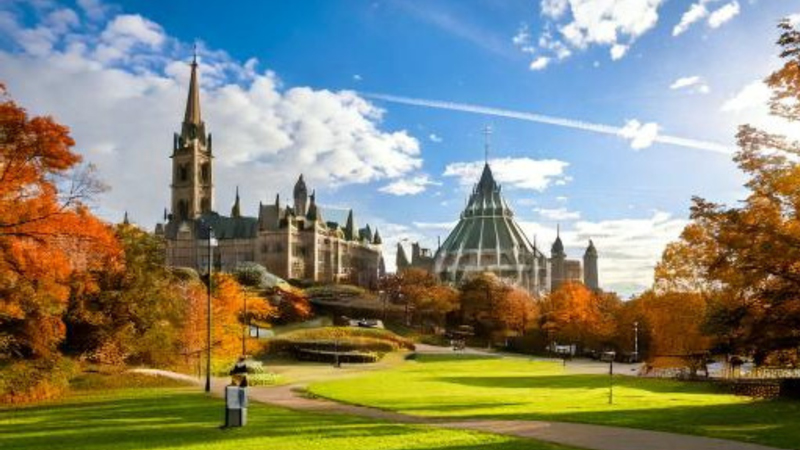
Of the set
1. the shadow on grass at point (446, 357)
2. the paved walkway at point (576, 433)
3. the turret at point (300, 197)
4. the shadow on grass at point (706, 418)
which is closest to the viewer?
the paved walkway at point (576, 433)

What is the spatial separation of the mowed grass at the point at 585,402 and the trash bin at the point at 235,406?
6663 millimetres

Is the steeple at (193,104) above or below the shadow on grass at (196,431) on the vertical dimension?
above

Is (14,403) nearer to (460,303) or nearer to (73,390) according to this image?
(73,390)

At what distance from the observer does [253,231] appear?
151375 millimetres

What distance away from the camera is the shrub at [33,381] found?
3011 cm

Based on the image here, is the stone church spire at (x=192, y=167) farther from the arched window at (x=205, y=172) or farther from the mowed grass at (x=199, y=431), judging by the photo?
the mowed grass at (x=199, y=431)

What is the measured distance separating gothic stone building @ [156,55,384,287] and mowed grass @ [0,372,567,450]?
374 feet

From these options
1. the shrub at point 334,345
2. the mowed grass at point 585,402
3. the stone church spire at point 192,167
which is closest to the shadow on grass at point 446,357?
the shrub at point 334,345

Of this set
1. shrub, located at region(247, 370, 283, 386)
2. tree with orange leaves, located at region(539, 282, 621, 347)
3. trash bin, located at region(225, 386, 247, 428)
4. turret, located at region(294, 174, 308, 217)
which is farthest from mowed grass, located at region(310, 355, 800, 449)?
turret, located at region(294, 174, 308, 217)

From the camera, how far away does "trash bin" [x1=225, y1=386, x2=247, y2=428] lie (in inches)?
810

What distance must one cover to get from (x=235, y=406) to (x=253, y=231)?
437 feet

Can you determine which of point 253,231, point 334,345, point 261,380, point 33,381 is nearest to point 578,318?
point 334,345

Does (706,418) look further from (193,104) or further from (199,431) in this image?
(193,104)

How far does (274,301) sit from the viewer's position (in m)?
91.3
